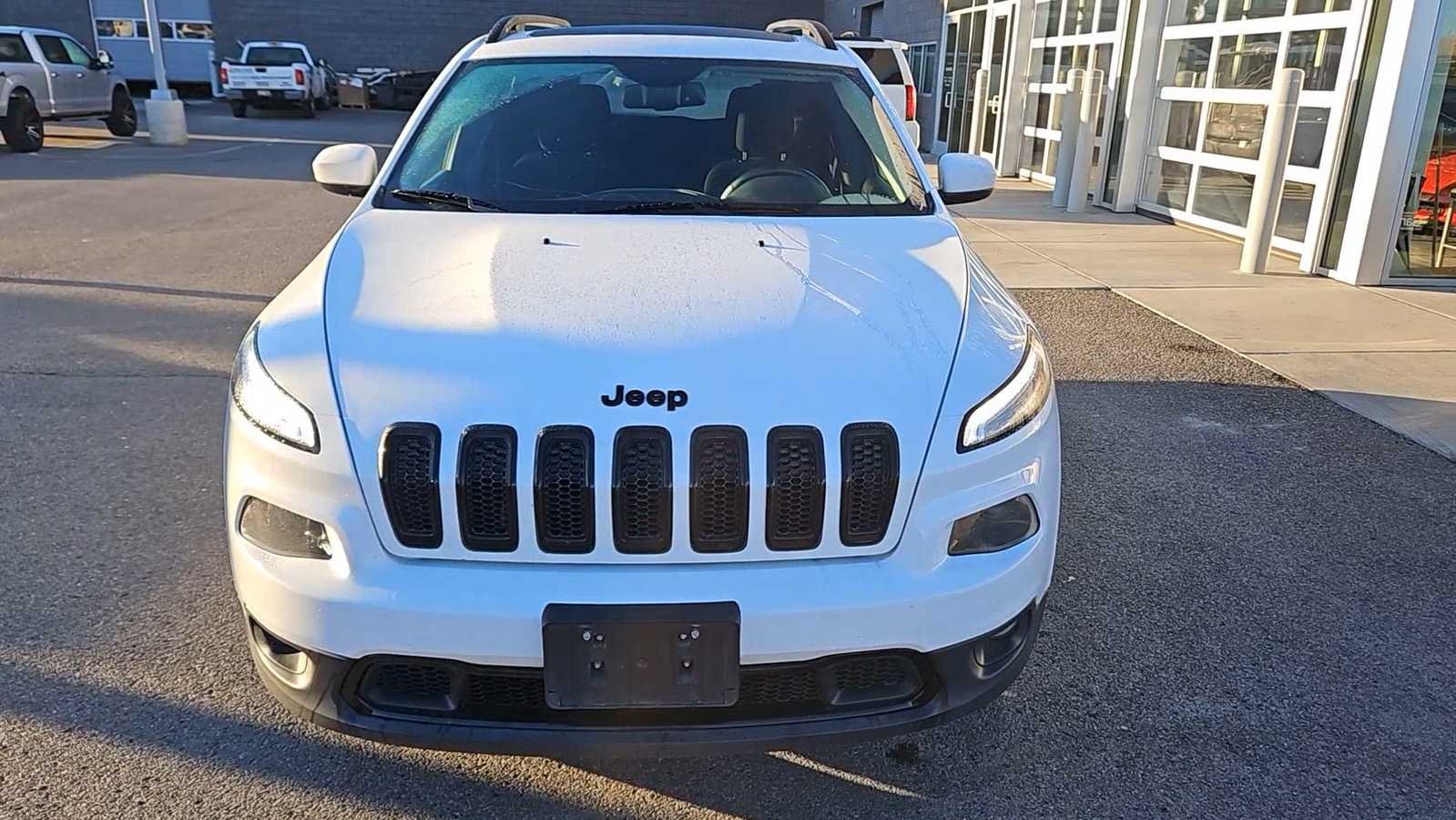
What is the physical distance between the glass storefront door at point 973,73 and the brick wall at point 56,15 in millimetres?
28570

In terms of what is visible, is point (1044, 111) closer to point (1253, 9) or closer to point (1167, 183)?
point (1167, 183)

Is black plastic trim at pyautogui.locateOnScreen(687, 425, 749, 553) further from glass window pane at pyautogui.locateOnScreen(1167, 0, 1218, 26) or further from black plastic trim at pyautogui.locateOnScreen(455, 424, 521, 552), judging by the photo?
glass window pane at pyautogui.locateOnScreen(1167, 0, 1218, 26)

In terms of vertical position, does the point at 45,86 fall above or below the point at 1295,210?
above

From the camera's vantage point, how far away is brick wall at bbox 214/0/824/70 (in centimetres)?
3225

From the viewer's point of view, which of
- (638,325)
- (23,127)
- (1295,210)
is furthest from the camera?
(23,127)

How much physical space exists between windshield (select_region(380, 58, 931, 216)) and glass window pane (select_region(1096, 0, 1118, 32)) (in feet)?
33.0

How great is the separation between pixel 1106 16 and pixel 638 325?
1224 cm

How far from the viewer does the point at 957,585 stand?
6.53ft

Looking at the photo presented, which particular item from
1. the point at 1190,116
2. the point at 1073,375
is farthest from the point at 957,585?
the point at 1190,116

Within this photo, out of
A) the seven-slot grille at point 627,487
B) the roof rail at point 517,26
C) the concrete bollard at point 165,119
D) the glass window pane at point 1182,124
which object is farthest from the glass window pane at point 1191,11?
the concrete bollard at point 165,119

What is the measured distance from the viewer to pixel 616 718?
6.35ft

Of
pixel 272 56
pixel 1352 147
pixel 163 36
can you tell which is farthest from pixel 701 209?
pixel 163 36

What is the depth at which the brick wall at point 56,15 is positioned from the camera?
104 feet

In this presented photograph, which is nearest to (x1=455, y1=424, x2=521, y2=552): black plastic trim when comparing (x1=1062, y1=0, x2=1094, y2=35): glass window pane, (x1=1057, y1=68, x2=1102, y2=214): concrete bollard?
(x1=1057, y1=68, x2=1102, y2=214): concrete bollard
